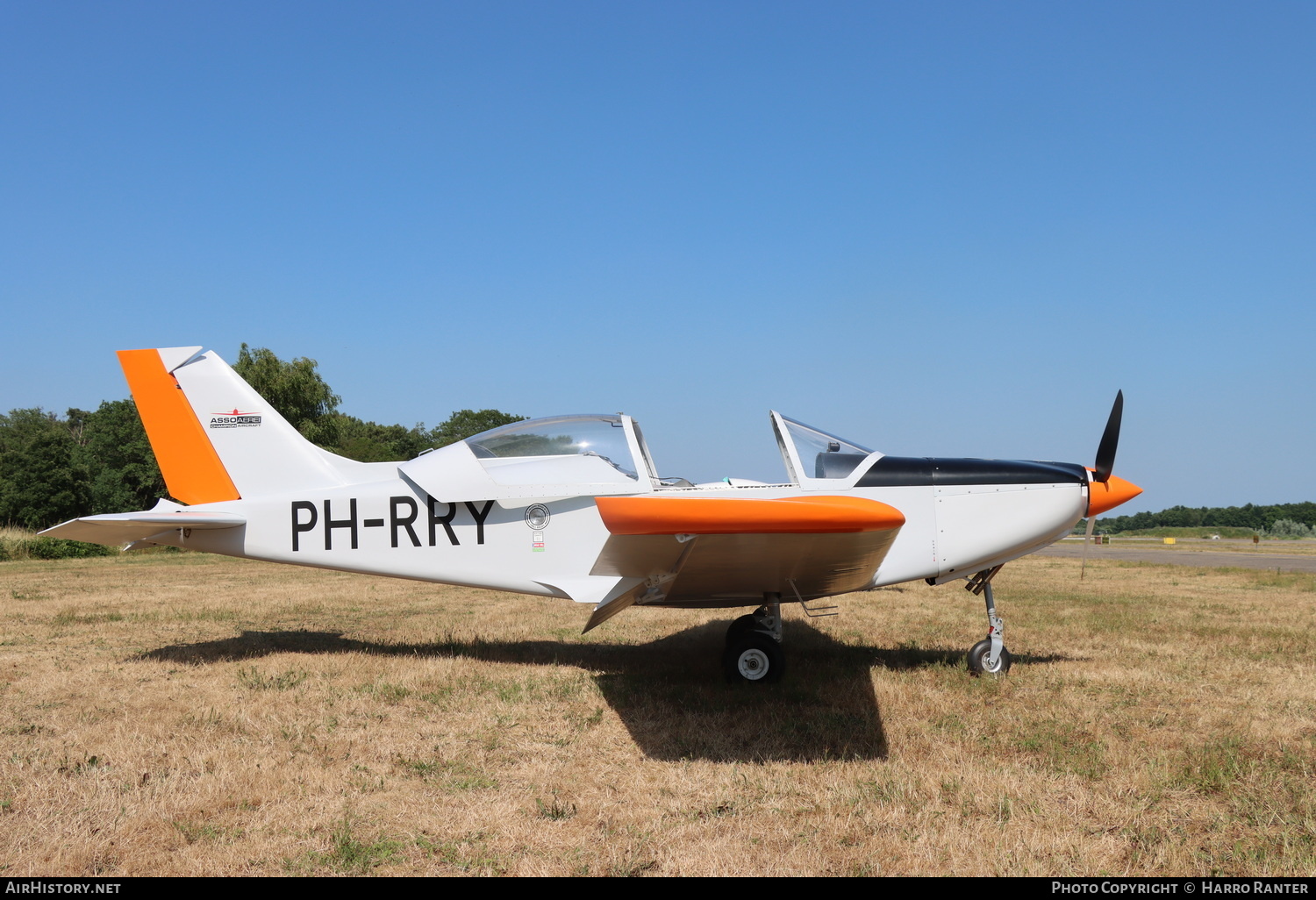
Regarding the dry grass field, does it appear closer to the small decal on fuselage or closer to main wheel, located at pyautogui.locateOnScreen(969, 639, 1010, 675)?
main wheel, located at pyautogui.locateOnScreen(969, 639, 1010, 675)

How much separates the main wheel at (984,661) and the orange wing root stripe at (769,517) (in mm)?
2991

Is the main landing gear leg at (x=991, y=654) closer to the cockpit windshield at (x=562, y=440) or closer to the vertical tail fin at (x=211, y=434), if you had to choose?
the cockpit windshield at (x=562, y=440)

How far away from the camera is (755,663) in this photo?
574cm

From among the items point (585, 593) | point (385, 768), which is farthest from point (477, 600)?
point (385, 768)

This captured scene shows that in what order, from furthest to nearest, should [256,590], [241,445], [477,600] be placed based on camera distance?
1. [256,590]
2. [477,600]
3. [241,445]

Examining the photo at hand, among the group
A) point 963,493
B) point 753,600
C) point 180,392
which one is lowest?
point 753,600

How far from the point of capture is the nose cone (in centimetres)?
607

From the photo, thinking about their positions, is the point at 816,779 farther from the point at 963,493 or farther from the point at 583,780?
the point at 963,493

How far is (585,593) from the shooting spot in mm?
6086

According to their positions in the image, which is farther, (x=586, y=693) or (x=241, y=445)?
(x=241, y=445)

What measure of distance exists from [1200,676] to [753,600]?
3.69m

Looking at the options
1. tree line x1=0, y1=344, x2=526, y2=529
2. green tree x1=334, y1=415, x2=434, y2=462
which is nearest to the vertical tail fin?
tree line x1=0, y1=344, x2=526, y2=529
